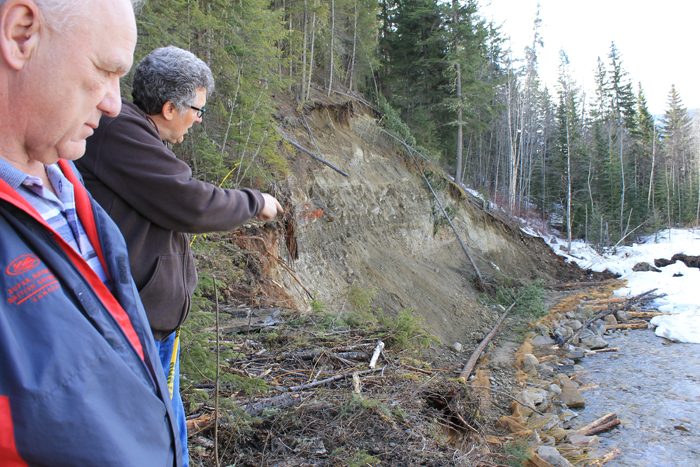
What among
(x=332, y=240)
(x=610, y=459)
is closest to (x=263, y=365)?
(x=610, y=459)

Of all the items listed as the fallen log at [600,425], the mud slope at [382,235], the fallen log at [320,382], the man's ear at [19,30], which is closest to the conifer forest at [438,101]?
the mud slope at [382,235]

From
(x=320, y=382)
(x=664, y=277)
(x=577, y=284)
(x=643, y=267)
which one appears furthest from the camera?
(x=643, y=267)

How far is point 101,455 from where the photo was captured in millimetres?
779

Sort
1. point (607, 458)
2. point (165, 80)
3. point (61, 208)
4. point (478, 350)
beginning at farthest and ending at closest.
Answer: point (478, 350) → point (607, 458) → point (165, 80) → point (61, 208)

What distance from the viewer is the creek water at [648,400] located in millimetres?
6324

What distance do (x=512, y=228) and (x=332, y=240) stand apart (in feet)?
37.5

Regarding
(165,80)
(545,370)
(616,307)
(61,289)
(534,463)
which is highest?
(165,80)

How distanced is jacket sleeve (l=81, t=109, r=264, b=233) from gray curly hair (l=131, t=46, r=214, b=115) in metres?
0.27

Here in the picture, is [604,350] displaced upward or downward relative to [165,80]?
downward

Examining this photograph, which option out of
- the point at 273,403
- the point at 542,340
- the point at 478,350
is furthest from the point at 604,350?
the point at 273,403

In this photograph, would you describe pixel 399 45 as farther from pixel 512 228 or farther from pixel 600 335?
pixel 600 335

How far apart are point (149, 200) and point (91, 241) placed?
40cm

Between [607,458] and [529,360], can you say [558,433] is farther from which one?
[529,360]

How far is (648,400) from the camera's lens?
321 inches
